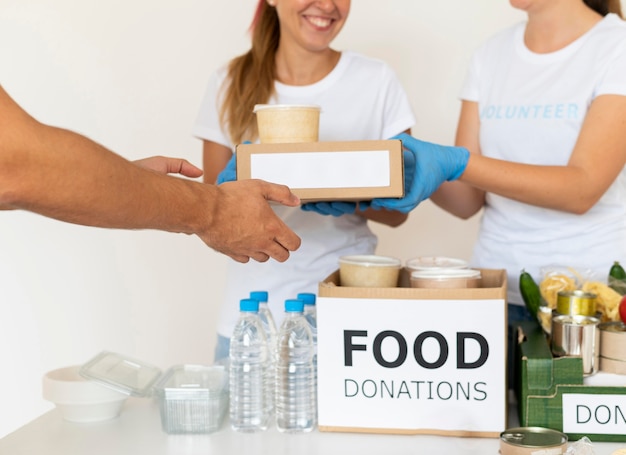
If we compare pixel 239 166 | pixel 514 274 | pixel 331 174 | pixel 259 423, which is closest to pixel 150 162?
pixel 239 166

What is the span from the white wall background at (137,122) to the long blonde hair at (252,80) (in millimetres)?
1029

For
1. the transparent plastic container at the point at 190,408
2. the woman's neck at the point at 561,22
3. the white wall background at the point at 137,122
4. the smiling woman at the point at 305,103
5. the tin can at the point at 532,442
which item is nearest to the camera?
the tin can at the point at 532,442

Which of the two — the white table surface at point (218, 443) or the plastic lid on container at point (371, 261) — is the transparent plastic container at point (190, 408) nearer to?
the white table surface at point (218, 443)

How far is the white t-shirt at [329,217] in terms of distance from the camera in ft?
6.68

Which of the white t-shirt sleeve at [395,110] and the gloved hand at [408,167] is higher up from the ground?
the white t-shirt sleeve at [395,110]

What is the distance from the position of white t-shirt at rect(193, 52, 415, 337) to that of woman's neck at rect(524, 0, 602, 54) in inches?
15.0

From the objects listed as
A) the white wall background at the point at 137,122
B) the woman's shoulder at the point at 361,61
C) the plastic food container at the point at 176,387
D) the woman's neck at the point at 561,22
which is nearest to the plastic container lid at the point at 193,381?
the plastic food container at the point at 176,387

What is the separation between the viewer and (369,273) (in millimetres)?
1539

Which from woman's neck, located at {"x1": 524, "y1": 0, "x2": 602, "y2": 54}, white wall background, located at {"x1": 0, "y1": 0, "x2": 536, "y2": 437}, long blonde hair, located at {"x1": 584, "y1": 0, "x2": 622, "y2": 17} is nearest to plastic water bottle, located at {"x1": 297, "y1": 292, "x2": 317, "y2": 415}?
woman's neck, located at {"x1": 524, "y1": 0, "x2": 602, "y2": 54}

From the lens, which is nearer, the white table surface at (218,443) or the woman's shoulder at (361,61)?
Answer: the white table surface at (218,443)

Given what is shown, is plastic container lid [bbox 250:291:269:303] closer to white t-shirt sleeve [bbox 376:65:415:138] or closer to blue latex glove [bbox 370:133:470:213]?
blue latex glove [bbox 370:133:470:213]

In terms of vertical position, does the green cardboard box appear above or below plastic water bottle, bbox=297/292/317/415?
below

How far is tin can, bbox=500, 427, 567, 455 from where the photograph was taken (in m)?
1.22

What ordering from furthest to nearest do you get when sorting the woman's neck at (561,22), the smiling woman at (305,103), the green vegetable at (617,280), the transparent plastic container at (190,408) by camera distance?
the smiling woman at (305,103) → the woman's neck at (561,22) → the green vegetable at (617,280) → the transparent plastic container at (190,408)
